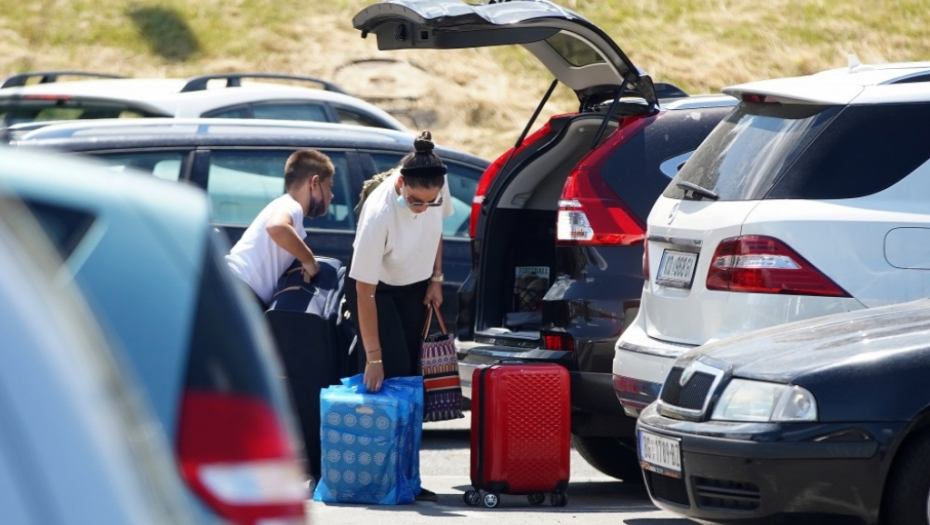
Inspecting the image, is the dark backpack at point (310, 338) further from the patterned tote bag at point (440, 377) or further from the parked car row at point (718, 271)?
the parked car row at point (718, 271)

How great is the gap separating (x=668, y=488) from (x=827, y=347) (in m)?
0.76

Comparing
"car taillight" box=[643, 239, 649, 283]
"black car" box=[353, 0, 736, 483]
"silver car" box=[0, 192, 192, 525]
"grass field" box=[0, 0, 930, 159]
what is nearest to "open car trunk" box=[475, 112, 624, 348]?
"black car" box=[353, 0, 736, 483]

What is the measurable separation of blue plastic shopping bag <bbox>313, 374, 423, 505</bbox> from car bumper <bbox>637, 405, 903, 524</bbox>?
1.83 m

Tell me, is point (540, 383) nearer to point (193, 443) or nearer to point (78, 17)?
point (193, 443)

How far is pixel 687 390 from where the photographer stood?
4.68 m

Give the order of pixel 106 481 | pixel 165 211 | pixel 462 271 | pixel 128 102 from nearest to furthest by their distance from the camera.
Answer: pixel 106 481 < pixel 165 211 < pixel 462 271 < pixel 128 102

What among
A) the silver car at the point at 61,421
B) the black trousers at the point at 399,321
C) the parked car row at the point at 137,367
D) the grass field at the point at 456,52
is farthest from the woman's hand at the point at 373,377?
the grass field at the point at 456,52

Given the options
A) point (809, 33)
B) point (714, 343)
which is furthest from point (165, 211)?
point (809, 33)

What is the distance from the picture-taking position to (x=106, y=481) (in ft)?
4.61

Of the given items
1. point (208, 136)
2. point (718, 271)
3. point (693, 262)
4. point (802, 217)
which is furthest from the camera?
point (208, 136)

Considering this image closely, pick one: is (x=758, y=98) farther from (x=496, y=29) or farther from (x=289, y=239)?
(x=289, y=239)

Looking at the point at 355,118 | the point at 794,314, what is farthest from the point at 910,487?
the point at 355,118

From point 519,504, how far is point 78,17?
16164mm

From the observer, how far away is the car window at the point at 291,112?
10.6 metres
